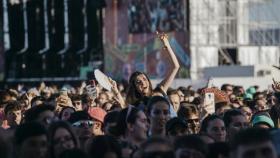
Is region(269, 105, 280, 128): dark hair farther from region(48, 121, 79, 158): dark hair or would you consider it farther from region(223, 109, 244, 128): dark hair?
region(48, 121, 79, 158): dark hair

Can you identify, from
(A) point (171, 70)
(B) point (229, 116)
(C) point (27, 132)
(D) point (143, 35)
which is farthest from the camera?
(D) point (143, 35)

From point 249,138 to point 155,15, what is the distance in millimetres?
29247

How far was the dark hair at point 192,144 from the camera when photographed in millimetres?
7023

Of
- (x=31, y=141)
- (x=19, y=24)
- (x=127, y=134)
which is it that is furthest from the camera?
(x=19, y=24)

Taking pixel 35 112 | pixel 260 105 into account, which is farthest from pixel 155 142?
pixel 260 105

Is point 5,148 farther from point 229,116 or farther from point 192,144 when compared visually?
point 229,116

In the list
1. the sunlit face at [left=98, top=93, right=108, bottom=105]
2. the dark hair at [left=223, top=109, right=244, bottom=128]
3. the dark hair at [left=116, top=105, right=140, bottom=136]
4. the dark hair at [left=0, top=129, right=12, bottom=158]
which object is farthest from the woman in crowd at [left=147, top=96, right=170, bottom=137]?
the sunlit face at [left=98, top=93, right=108, bottom=105]

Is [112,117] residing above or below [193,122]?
above

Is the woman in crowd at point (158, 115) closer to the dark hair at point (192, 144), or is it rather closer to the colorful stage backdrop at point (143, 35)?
the dark hair at point (192, 144)

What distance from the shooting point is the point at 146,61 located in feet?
119

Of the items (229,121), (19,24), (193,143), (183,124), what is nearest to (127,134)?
(183,124)

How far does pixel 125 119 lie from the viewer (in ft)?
29.4

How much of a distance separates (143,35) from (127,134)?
89.8 ft

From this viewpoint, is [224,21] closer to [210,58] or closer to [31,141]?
[210,58]
